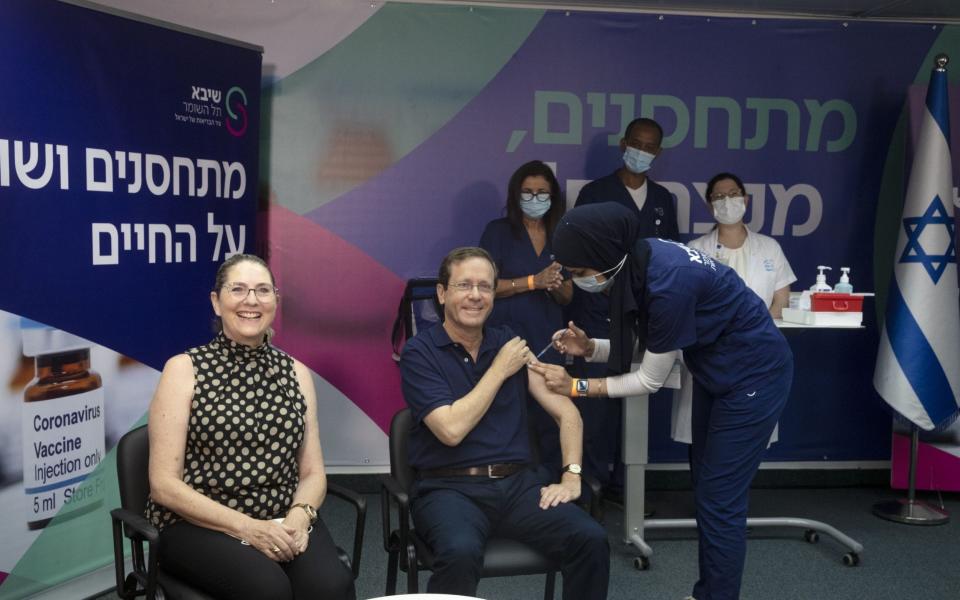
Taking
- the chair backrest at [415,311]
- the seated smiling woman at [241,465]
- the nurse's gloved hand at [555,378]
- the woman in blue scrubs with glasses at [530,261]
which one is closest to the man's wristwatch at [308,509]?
the seated smiling woman at [241,465]

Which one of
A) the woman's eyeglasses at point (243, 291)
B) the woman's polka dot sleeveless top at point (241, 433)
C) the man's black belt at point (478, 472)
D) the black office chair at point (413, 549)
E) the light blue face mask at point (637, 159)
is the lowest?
the black office chair at point (413, 549)

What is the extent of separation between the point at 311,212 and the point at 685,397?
2011 mm

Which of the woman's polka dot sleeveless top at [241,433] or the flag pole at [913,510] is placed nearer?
the woman's polka dot sleeveless top at [241,433]

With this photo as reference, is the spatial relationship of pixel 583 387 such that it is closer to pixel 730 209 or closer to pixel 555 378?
pixel 555 378

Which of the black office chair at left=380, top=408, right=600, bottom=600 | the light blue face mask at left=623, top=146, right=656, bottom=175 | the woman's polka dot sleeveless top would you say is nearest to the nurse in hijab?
the black office chair at left=380, top=408, right=600, bottom=600

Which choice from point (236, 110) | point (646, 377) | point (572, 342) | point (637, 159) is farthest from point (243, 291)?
point (637, 159)

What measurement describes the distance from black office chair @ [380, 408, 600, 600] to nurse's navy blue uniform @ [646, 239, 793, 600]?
1.47ft

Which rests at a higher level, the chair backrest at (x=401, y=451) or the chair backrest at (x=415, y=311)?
the chair backrest at (x=415, y=311)

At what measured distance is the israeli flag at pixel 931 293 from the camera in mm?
4051

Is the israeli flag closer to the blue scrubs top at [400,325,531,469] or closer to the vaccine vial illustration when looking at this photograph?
the blue scrubs top at [400,325,531,469]

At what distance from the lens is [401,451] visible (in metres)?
2.63

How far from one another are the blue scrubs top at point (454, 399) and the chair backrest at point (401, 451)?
0.02 m

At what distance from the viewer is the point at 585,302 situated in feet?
13.4

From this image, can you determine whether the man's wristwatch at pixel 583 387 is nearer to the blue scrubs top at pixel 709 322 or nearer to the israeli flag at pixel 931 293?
the blue scrubs top at pixel 709 322
